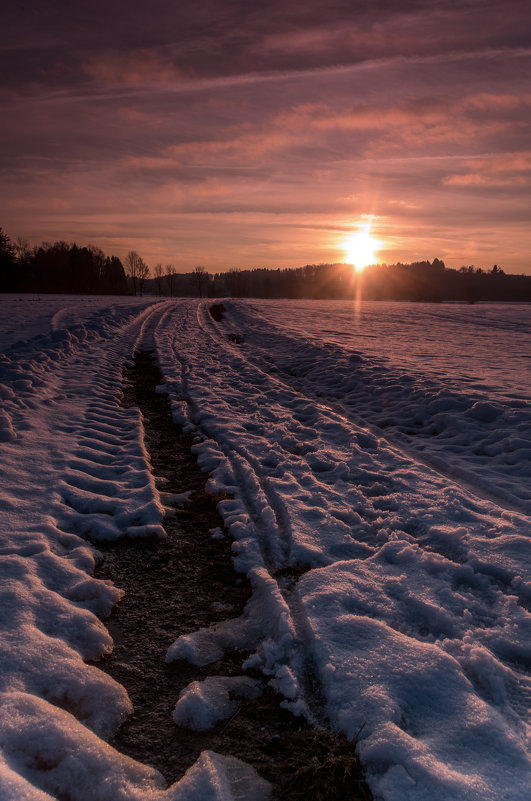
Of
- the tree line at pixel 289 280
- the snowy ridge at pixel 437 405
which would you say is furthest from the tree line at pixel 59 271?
the snowy ridge at pixel 437 405

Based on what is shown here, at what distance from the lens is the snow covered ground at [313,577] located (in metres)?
2.15

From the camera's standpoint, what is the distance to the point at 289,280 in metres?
131

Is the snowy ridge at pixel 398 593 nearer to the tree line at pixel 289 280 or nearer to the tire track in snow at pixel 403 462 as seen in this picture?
the tire track in snow at pixel 403 462

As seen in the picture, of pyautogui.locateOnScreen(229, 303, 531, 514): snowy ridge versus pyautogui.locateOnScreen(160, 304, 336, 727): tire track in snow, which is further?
pyautogui.locateOnScreen(229, 303, 531, 514): snowy ridge

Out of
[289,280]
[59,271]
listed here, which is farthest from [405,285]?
[59,271]

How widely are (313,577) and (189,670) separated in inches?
46.8

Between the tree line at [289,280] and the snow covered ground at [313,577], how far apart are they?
224 feet

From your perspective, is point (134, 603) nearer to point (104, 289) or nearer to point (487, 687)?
point (487, 687)

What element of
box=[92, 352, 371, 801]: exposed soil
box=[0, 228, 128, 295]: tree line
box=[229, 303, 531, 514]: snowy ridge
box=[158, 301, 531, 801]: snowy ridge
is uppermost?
box=[0, 228, 128, 295]: tree line

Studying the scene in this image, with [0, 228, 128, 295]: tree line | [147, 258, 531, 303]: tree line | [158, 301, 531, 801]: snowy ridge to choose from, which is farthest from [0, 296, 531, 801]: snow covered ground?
[147, 258, 531, 303]: tree line

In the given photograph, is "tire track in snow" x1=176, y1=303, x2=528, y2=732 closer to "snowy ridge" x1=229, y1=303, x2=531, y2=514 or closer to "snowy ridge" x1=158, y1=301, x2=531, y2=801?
"snowy ridge" x1=158, y1=301, x2=531, y2=801

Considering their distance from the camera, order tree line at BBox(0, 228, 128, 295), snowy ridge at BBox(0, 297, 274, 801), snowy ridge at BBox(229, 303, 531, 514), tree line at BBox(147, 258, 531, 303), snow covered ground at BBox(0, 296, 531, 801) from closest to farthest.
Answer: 1. snowy ridge at BBox(0, 297, 274, 801)
2. snow covered ground at BBox(0, 296, 531, 801)
3. snowy ridge at BBox(229, 303, 531, 514)
4. tree line at BBox(0, 228, 128, 295)
5. tree line at BBox(147, 258, 531, 303)

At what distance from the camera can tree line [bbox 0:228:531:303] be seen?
76000 mm

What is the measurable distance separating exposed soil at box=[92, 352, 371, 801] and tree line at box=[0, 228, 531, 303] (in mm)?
70221
